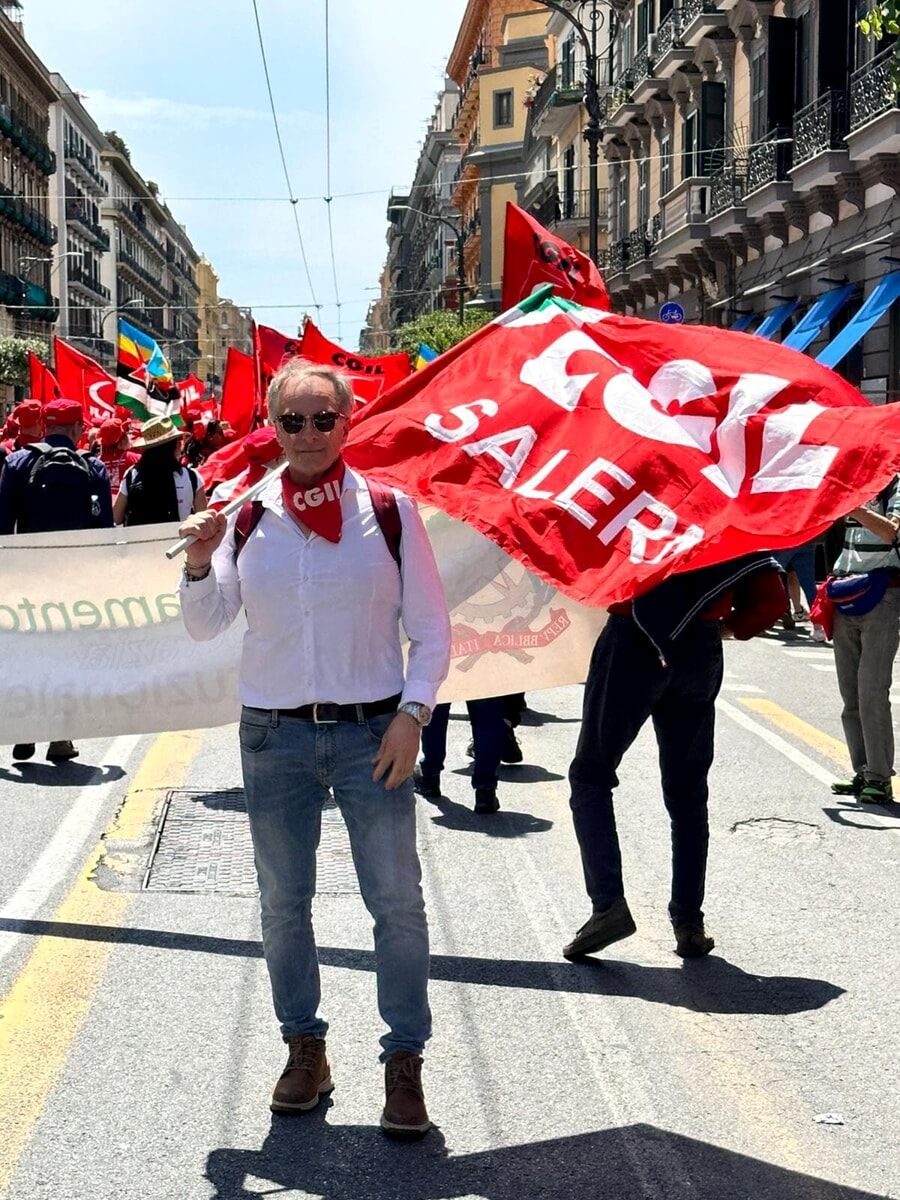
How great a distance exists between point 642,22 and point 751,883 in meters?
34.7

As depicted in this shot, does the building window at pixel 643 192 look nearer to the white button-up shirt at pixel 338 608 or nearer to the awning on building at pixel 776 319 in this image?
the awning on building at pixel 776 319

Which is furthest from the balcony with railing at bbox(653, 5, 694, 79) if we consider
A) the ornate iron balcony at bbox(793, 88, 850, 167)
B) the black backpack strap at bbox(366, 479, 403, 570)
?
the black backpack strap at bbox(366, 479, 403, 570)

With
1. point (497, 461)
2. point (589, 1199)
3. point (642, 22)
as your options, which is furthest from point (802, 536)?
point (642, 22)

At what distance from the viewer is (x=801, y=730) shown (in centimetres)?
1097

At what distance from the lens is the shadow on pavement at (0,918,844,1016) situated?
526 cm

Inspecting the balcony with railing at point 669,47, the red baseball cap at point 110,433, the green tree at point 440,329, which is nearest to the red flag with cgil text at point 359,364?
the red baseball cap at point 110,433

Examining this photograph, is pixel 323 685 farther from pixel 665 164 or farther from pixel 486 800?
pixel 665 164

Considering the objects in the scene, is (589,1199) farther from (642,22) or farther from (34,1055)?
(642,22)

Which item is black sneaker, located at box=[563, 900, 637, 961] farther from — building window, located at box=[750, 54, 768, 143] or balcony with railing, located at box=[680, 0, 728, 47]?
balcony with railing, located at box=[680, 0, 728, 47]

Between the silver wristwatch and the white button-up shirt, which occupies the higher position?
the white button-up shirt

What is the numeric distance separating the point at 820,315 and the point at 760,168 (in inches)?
156

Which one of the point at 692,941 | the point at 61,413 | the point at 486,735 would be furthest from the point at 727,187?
the point at 692,941

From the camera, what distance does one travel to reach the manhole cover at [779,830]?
755cm

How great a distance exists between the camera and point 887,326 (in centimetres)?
2339
